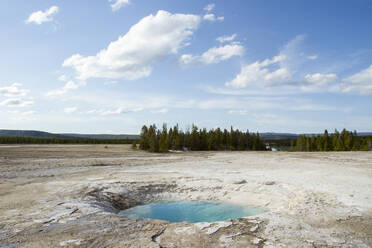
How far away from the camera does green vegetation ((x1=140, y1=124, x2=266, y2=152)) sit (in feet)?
163

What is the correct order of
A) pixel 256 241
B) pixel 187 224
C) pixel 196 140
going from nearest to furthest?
pixel 256 241
pixel 187 224
pixel 196 140

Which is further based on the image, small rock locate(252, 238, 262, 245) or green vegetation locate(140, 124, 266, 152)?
green vegetation locate(140, 124, 266, 152)

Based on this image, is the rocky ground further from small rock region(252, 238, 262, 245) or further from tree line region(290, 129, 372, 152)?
tree line region(290, 129, 372, 152)

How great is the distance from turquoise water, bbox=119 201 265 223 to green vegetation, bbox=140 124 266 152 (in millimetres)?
36519

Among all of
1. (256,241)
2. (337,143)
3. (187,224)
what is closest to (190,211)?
(187,224)

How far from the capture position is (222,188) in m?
12.2

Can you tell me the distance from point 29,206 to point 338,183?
13604mm

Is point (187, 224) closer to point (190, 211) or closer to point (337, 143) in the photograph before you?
point (190, 211)

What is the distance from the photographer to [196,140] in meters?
59.6

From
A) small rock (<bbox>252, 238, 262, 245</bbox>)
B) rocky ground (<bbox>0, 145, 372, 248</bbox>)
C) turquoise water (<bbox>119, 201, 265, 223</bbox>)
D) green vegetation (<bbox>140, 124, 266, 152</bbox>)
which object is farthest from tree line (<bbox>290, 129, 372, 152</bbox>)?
small rock (<bbox>252, 238, 262, 245</bbox>)

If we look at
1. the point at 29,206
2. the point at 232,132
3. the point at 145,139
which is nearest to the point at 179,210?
the point at 29,206

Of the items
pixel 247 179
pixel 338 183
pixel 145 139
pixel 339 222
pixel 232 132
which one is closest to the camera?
pixel 339 222

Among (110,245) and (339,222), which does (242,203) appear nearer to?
(339,222)

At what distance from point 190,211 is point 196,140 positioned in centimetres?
5001
